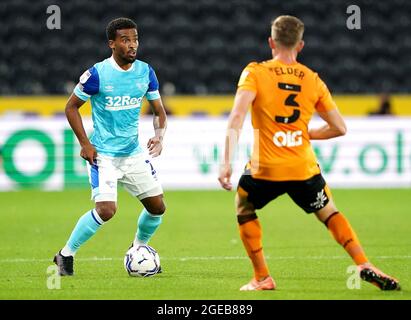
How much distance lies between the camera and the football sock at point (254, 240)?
680 centimetres

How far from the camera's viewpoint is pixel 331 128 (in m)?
6.89

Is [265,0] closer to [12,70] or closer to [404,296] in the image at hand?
[12,70]

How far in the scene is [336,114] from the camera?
22.5 feet

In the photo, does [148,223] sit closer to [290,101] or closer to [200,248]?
[200,248]

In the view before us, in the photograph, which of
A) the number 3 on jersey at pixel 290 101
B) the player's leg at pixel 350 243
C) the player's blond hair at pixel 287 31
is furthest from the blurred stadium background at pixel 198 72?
the player's blond hair at pixel 287 31

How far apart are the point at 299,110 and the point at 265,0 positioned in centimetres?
1486

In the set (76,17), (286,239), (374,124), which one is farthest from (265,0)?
(286,239)

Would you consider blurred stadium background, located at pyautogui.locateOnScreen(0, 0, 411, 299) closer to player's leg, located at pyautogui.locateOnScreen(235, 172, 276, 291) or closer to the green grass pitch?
the green grass pitch

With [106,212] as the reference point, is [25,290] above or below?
below

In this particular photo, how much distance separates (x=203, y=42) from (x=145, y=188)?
12954 millimetres

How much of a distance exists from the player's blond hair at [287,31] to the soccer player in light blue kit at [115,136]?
1628mm

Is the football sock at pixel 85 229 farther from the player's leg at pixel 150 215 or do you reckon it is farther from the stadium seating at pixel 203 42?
the stadium seating at pixel 203 42

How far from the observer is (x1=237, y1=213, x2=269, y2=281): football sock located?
680cm

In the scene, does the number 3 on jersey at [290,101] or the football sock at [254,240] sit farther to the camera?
the football sock at [254,240]
